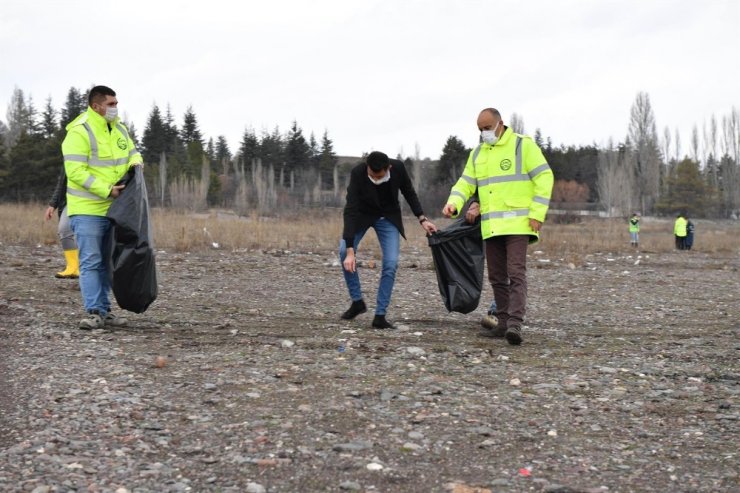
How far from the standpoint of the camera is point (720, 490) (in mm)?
2922

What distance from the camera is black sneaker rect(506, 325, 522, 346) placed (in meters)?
5.71

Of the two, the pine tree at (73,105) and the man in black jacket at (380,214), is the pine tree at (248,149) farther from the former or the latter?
the man in black jacket at (380,214)

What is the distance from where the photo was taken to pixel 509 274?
19.4ft

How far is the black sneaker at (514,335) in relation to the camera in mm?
5707

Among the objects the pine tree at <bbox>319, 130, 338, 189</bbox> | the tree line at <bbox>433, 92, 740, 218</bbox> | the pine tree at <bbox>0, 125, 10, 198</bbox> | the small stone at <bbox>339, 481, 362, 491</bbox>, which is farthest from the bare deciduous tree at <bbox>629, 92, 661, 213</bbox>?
the small stone at <bbox>339, 481, 362, 491</bbox>

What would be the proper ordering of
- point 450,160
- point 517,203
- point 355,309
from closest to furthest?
point 517,203
point 355,309
point 450,160

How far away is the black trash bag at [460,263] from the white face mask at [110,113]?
2908 mm

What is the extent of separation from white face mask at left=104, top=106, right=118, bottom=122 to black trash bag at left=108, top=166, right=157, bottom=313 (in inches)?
23.7

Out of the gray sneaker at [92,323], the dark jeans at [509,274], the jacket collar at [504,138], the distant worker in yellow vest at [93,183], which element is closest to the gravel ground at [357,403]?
the gray sneaker at [92,323]

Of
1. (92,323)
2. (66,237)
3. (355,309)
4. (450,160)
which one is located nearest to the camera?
(92,323)

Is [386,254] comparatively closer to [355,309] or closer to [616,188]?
[355,309]

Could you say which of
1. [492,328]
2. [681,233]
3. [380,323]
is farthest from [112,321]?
[681,233]

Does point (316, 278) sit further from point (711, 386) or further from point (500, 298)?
point (711, 386)

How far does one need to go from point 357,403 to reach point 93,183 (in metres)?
3.20
